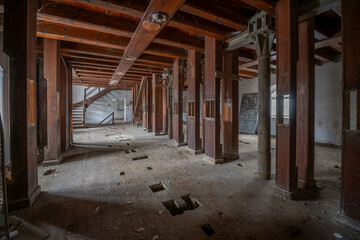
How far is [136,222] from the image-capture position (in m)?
1.99

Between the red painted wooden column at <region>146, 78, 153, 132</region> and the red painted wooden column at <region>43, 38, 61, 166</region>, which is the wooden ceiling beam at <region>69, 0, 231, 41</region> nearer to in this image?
the red painted wooden column at <region>43, 38, 61, 166</region>

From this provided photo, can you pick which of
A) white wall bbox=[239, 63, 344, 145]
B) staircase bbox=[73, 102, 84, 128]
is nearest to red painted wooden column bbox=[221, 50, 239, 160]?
white wall bbox=[239, 63, 344, 145]

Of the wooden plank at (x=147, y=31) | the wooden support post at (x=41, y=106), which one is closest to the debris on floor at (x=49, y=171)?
the wooden support post at (x=41, y=106)

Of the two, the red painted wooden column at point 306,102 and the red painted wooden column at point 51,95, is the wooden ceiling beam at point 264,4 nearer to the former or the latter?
the red painted wooden column at point 306,102

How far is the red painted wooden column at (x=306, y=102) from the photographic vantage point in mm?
2699

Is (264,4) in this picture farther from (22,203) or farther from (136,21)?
(22,203)

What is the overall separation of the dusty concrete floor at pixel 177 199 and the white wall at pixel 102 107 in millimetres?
12323

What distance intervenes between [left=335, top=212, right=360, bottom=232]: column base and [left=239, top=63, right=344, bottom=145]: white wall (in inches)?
226

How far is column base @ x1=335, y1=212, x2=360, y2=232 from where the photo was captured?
1.85m

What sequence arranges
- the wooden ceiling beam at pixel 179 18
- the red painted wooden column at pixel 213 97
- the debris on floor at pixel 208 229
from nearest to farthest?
1. the debris on floor at pixel 208 229
2. the wooden ceiling beam at pixel 179 18
3. the red painted wooden column at pixel 213 97

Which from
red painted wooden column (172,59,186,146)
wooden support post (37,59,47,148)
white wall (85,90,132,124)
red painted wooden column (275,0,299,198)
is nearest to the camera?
red painted wooden column (275,0,299,198)

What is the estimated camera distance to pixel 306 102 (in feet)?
8.90

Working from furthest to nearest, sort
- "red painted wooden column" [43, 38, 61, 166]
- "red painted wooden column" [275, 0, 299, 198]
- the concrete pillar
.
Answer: "red painted wooden column" [43, 38, 61, 166]
the concrete pillar
"red painted wooden column" [275, 0, 299, 198]

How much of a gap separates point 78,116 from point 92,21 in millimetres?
11205
